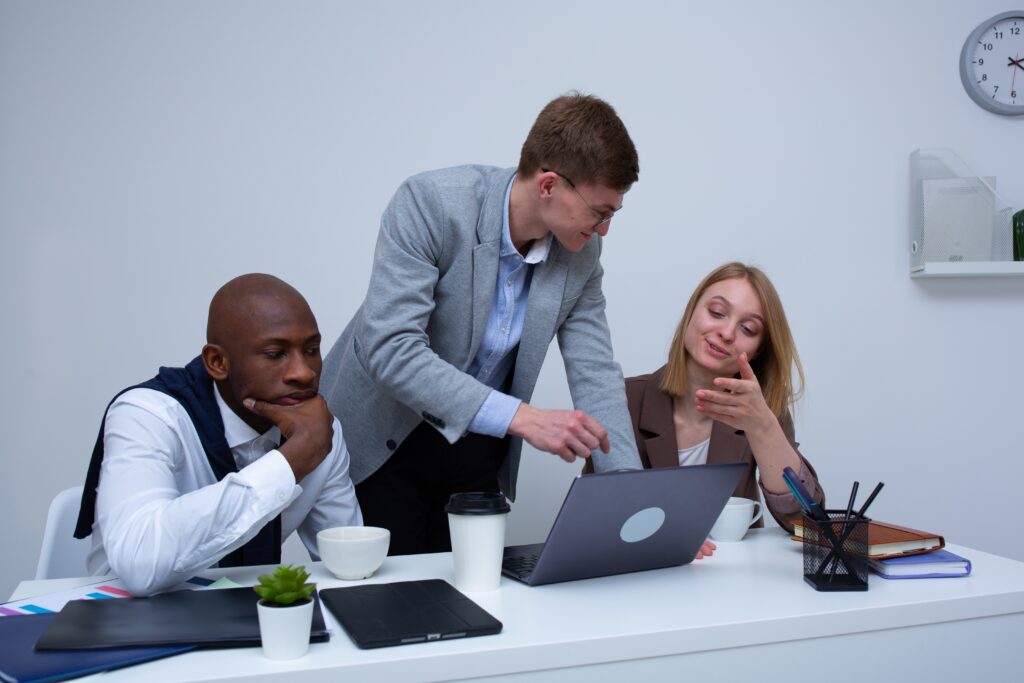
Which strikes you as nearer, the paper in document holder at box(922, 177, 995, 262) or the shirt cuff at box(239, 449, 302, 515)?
the shirt cuff at box(239, 449, 302, 515)

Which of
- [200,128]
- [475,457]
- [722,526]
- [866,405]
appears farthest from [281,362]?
[866,405]

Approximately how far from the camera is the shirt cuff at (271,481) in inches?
45.7

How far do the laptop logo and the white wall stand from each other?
1.51 metres

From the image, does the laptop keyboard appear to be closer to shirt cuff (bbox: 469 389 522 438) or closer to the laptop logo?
the laptop logo

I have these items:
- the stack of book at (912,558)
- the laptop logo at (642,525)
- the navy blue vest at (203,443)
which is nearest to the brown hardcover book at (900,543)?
the stack of book at (912,558)

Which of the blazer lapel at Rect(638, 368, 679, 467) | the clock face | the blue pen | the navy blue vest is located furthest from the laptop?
the clock face

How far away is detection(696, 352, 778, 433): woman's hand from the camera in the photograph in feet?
4.83

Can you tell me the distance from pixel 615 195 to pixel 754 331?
22.2 inches

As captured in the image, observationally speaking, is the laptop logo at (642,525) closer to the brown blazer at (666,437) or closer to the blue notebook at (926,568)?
the blue notebook at (926,568)

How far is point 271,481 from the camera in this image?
1.17m

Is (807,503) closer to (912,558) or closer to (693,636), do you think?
(912,558)

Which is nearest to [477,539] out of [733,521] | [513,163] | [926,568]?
[733,521]

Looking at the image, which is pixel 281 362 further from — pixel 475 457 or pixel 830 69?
pixel 830 69

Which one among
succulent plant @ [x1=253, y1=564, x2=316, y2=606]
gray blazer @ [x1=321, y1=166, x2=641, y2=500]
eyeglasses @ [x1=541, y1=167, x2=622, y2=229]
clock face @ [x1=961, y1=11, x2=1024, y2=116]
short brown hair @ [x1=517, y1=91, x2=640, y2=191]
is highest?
clock face @ [x1=961, y1=11, x2=1024, y2=116]
